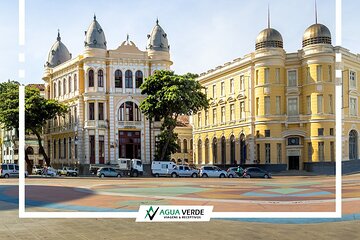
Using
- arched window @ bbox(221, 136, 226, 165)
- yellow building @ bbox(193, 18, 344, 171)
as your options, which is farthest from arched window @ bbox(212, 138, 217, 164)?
arched window @ bbox(221, 136, 226, 165)

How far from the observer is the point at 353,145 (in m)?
9.85

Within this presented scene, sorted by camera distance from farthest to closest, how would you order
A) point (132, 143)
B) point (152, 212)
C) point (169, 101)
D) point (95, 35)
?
point (169, 101) → point (132, 143) → point (152, 212) → point (95, 35)

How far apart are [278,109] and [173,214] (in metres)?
3.75

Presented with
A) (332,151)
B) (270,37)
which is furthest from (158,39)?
(332,151)

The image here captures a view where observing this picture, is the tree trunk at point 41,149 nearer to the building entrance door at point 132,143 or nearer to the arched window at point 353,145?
the building entrance door at point 132,143

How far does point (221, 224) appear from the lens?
10016mm

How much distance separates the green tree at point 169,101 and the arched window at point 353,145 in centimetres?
323

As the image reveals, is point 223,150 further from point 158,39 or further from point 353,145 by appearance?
point 158,39

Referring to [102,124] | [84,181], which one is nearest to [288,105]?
[102,124]

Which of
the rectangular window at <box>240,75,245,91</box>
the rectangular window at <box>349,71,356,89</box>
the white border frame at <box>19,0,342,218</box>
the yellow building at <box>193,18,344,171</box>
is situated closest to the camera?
the white border frame at <box>19,0,342,218</box>

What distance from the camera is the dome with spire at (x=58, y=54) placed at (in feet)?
29.9

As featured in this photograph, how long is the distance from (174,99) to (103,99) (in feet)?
48.4

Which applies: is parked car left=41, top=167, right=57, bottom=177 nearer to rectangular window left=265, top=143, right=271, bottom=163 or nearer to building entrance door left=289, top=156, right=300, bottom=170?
rectangular window left=265, top=143, right=271, bottom=163

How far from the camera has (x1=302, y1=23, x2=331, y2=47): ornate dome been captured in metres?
8.79
